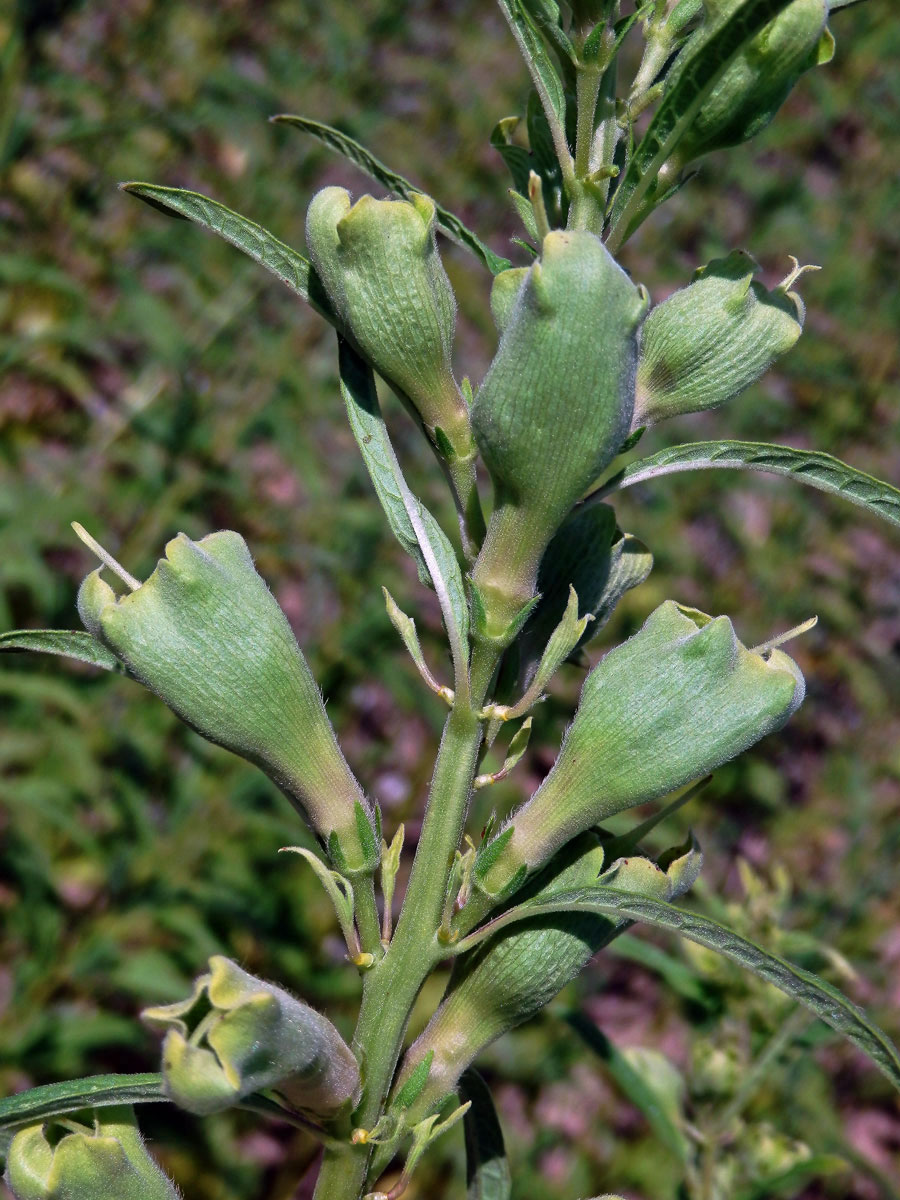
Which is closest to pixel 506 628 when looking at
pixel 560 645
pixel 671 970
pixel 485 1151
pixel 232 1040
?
pixel 560 645

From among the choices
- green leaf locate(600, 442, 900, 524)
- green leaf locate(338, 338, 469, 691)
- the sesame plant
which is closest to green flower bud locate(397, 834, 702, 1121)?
the sesame plant

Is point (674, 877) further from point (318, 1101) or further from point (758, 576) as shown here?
point (758, 576)

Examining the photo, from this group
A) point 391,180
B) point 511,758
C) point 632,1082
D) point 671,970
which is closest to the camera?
point 511,758

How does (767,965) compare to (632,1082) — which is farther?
(632,1082)

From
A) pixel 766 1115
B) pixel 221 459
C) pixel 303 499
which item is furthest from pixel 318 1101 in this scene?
pixel 303 499

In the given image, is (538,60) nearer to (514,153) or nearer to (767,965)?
(514,153)

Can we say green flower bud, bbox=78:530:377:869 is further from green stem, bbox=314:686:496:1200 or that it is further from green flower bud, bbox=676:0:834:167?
green flower bud, bbox=676:0:834:167
